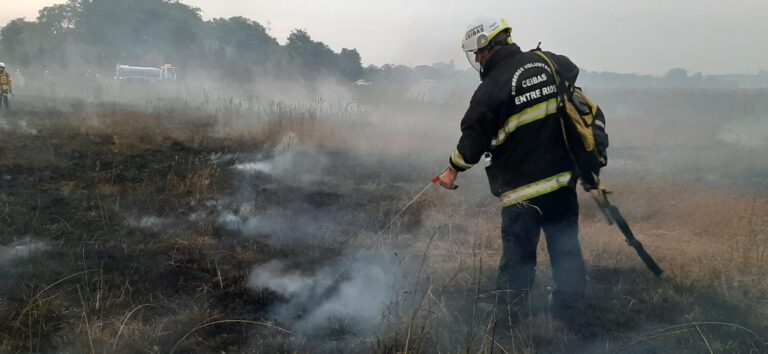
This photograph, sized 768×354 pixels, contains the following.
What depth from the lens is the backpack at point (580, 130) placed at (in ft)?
9.73

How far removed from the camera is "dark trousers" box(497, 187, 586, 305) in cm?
308

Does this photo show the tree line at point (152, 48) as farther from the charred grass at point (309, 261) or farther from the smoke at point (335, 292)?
the smoke at point (335, 292)

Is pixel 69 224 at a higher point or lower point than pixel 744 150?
lower

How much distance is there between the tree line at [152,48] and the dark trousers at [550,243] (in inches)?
933

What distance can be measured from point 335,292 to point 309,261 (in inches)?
24.2

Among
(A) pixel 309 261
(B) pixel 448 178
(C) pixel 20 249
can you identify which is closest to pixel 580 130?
(B) pixel 448 178

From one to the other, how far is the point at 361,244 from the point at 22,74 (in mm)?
33579

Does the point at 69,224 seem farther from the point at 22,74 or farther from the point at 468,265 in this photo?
the point at 22,74

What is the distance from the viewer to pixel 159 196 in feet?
18.4

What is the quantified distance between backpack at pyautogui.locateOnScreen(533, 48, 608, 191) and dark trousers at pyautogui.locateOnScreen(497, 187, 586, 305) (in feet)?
0.55

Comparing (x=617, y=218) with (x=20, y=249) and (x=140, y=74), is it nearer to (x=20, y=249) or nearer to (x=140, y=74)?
(x=20, y=249)

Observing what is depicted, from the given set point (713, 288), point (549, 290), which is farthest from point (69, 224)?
→ point (713, 288)

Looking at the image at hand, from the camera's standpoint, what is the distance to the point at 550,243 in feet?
10.4

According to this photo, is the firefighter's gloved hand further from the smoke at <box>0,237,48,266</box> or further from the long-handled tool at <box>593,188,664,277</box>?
the smoke at <box>0,237,48,266</box>
